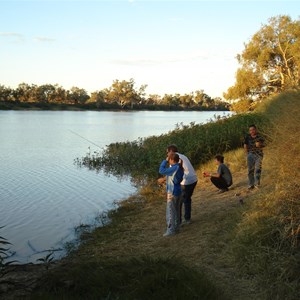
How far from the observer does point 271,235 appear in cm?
646

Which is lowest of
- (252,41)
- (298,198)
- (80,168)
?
(80,168)

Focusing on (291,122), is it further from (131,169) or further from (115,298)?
(131,169)

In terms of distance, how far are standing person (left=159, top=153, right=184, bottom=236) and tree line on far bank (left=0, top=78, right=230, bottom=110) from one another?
3766 inches

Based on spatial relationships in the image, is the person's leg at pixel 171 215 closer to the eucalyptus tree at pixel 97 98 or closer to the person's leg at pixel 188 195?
the person's leg at pixel 188 195

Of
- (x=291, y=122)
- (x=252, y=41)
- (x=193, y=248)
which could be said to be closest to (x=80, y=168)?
(x=193, y=248)

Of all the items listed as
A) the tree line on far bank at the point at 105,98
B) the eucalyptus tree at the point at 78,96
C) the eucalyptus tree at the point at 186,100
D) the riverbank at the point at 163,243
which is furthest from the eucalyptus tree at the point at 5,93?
the riverbank at the point at 163,243

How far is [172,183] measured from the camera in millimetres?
8367

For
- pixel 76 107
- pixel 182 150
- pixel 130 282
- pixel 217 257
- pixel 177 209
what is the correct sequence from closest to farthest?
pixel 130 282
pixel 217 257
pixel 177 209
pixel 182 150
pixel 76 107

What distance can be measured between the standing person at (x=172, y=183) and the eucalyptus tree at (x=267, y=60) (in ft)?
107

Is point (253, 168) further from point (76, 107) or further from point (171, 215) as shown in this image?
point (76, 107)

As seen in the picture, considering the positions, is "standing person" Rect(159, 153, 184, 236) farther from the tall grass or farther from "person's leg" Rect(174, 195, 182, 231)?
the tall grass

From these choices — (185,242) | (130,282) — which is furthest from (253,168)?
(130,282)

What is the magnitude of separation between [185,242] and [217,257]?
1.15m

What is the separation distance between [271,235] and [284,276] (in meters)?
0.94
